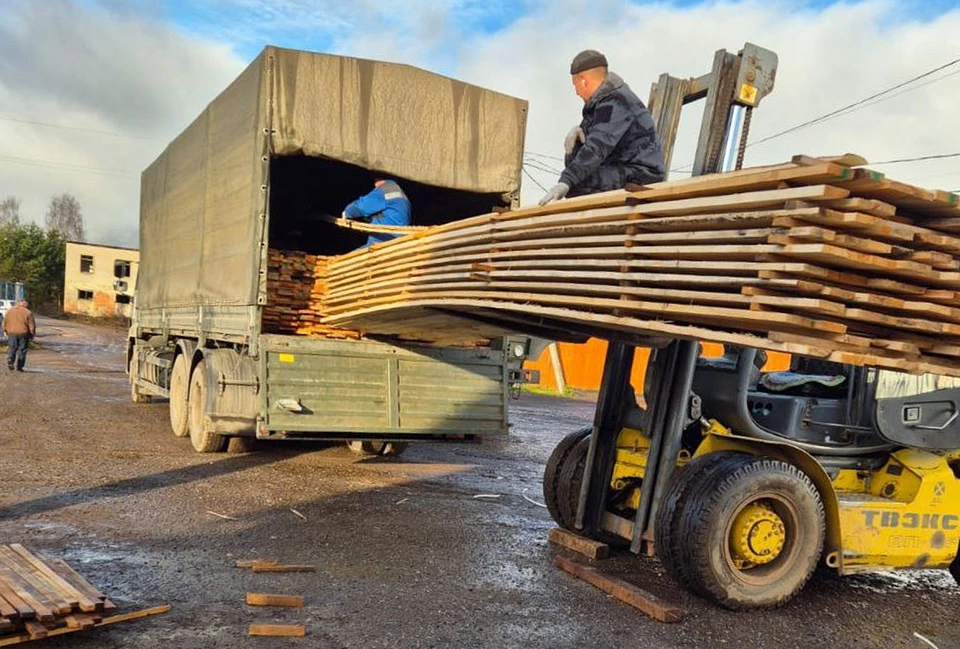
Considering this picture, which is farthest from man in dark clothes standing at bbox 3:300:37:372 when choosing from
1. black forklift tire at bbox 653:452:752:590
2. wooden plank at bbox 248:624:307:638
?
Result: black forklift tire at bbox 653:452:752:590

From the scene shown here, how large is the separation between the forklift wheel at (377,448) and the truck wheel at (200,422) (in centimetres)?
169

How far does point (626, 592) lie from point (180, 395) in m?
7.11

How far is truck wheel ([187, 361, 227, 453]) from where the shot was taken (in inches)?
359

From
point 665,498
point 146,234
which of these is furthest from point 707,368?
point 146,234

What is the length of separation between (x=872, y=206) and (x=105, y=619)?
3.97 m

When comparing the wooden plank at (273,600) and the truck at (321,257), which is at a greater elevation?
the truck at (321,257)

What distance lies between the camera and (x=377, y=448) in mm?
10312

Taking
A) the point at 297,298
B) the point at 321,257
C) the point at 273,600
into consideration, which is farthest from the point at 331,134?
the point at 273,600

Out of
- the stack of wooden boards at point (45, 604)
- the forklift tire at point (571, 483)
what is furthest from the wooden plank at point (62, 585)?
the forklift tire at point (571, 483)

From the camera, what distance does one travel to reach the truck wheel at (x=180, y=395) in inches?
400

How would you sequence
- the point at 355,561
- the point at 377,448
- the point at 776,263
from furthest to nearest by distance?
the point at 377,448 < the point at 355,561 < the point at 776,263

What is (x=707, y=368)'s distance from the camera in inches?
227

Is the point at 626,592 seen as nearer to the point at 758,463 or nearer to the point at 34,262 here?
the point at 758,463

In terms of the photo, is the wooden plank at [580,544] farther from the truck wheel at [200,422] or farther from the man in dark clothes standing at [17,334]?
the man in dark clothes standing at [17,334]
